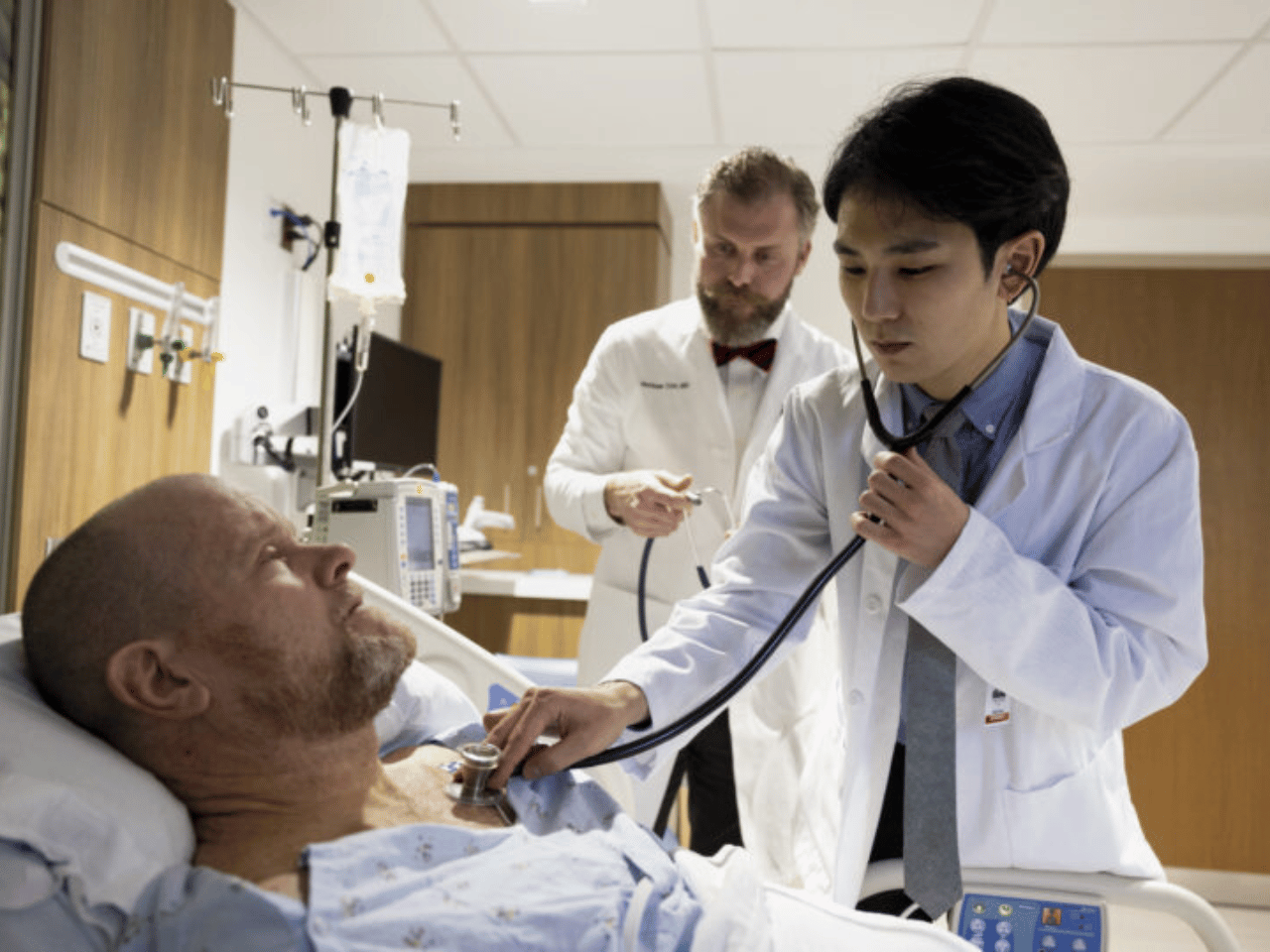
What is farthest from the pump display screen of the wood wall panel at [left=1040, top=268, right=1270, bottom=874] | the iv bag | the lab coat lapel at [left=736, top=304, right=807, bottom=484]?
the wood wall panel at [left=1040, top=268, right=1270, bottom=874]

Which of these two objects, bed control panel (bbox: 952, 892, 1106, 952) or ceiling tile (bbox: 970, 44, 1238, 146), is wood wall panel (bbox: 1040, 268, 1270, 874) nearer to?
ceiling tile (bbox: 970, 44, 1238, 146)

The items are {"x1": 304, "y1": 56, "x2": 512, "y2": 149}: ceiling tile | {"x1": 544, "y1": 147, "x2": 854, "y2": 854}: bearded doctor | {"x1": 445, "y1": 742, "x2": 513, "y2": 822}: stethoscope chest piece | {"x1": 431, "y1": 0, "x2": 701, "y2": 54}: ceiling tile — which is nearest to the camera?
{"x1": 445, "y1": 742, "x2": 513, "y2": 822}: stethoscope chest piece

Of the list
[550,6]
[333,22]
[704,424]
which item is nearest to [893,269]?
[704,424]

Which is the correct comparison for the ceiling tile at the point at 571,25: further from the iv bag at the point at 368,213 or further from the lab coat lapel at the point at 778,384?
the lab coat lapel at the point at 778,384

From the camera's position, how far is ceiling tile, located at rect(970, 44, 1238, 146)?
123 inches

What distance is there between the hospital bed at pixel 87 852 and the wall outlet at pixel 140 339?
1600 millimetres

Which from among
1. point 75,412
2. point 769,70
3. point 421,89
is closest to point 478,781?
point 75,412

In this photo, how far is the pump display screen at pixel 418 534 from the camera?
2.18 metres

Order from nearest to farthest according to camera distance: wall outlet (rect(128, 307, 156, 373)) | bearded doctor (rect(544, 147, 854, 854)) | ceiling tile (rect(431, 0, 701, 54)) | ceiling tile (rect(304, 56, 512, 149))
→ bearded doctor (rect(544, 147, 854, 854)) < wall outlet (rect(128, 307, 156, 373)) < ceiling tile (rect(431, 0, 701, 54)) < ceiling tile (rect(304, 56, 512, 149))

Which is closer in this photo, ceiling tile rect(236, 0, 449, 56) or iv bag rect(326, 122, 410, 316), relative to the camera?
iv bag rect(326, 122, 410, 316)

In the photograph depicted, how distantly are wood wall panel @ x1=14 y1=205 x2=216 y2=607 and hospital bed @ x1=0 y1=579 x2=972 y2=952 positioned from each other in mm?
1297

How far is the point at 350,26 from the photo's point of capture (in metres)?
3.12

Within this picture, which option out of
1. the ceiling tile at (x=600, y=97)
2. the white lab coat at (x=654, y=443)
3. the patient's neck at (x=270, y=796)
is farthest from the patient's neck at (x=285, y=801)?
the ceiling tile at (x=600, y=97)

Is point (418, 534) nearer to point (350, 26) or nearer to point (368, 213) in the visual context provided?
point (368, 213)
